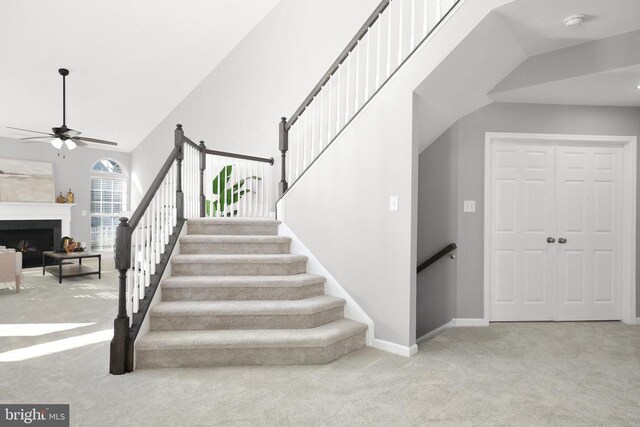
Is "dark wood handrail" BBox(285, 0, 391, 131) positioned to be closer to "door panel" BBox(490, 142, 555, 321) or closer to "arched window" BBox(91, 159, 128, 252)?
"door panel" BBox(490, 142, 555, 321)

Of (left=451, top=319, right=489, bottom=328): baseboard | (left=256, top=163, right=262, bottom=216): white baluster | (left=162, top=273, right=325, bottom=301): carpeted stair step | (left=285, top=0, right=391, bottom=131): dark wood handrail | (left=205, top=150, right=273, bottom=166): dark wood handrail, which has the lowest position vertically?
(left=451, top=319, right=489, bottom=328): baseboard

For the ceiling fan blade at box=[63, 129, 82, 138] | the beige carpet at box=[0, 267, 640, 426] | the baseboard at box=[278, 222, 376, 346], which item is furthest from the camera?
the ceiling fan blade at box=[63, 129, 82, 138]

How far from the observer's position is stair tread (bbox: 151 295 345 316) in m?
2.97

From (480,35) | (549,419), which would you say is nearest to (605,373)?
(549,419)

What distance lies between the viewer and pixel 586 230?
4.23 m

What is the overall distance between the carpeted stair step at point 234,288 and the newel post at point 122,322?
545 mm

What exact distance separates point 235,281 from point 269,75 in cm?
416

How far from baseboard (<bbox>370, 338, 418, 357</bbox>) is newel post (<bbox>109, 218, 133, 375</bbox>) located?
73.9 inches

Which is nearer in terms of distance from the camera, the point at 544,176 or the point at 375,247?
the point at 375,247

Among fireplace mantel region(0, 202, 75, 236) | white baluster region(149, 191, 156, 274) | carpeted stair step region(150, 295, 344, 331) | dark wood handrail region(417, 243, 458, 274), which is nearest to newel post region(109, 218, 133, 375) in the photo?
carpeted stair step region(150, 295, 344, 331)

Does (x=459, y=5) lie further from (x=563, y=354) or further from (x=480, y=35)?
(x=563, y=354)

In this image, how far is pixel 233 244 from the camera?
3.82 metres

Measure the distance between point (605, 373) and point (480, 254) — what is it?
5.18 feet

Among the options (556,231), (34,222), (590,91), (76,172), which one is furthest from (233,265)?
(76,172)
